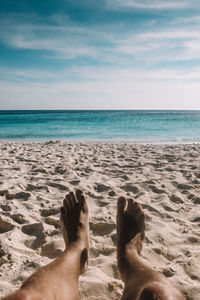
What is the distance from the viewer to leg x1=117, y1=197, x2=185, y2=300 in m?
1.11

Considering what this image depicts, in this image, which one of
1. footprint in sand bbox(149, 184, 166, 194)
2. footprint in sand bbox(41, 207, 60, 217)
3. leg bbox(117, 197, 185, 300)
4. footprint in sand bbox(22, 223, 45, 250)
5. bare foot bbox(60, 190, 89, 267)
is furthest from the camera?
footprint in sand bbox(149, 184, 166, 194)

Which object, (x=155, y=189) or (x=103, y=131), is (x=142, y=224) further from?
(x=103, y=131)

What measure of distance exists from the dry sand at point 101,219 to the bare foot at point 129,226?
0.09 meters

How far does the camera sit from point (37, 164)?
473cm

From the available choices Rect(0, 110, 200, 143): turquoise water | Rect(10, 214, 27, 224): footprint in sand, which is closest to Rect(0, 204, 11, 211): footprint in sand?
Rect(10, 214, 27, 224): footprint in sand

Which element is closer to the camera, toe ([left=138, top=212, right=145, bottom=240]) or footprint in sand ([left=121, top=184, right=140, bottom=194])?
toe ([left=138, top=212, right=145, bottom=240])

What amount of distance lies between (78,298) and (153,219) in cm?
123

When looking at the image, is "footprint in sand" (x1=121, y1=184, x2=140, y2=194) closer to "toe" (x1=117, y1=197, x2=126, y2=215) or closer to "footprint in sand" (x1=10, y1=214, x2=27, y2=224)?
"toe" (x1=117, y1=197, x2=126, y2=215)

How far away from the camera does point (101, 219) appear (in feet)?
7.74

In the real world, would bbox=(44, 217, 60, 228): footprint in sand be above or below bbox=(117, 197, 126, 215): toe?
below

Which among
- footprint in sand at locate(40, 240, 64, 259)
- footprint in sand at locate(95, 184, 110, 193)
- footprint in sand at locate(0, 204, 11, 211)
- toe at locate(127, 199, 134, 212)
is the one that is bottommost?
footprint in sand at locate(40, 240, 64, 259)

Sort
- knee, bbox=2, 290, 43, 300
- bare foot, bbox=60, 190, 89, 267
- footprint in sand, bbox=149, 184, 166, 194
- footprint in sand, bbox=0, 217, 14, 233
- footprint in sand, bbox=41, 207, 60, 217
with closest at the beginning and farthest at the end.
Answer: knee, bbox=2, 290, 43, 300
bare foot, bbox=60, 190, 89, 267
footprint in sand, bbox=0, 217, 14, 233
footprint in sand, bbox=41, 207, 60, 217
footprint in sand, bbox=149, 184, 166, 194

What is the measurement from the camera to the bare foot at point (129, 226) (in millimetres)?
1833

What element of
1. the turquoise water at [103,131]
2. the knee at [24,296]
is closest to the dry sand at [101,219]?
the knee at [24,296]
